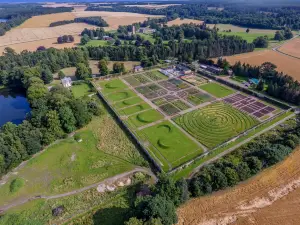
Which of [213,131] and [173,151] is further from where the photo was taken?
[213,131]

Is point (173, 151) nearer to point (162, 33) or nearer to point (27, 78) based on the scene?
point (27, 78)

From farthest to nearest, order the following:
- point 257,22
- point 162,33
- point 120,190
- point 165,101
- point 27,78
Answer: point 257,22, point 162,33, point 27,78, point 165,101, point 120,190

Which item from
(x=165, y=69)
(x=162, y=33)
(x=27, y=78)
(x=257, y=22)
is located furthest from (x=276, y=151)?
(x=257, y=22)

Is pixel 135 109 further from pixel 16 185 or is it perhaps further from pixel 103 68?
pixel 16 185

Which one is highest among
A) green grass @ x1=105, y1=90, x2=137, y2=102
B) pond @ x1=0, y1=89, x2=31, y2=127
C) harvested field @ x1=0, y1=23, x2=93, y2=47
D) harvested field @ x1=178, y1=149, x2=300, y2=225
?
harvested field @ x1=0, y1=23, x2=93, y2=47

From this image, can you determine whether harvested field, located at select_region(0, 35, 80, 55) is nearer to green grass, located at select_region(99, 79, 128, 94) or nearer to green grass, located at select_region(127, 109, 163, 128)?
green grass, located at select_region(99, 79, 128, 94)

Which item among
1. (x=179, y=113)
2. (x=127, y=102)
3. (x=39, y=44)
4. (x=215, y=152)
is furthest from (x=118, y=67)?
(x=39, y=44)

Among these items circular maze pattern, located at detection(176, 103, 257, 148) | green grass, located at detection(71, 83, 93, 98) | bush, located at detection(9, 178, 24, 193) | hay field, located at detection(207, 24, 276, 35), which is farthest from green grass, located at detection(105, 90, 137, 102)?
hay field, located at detection(207, 24, 276, 35)
